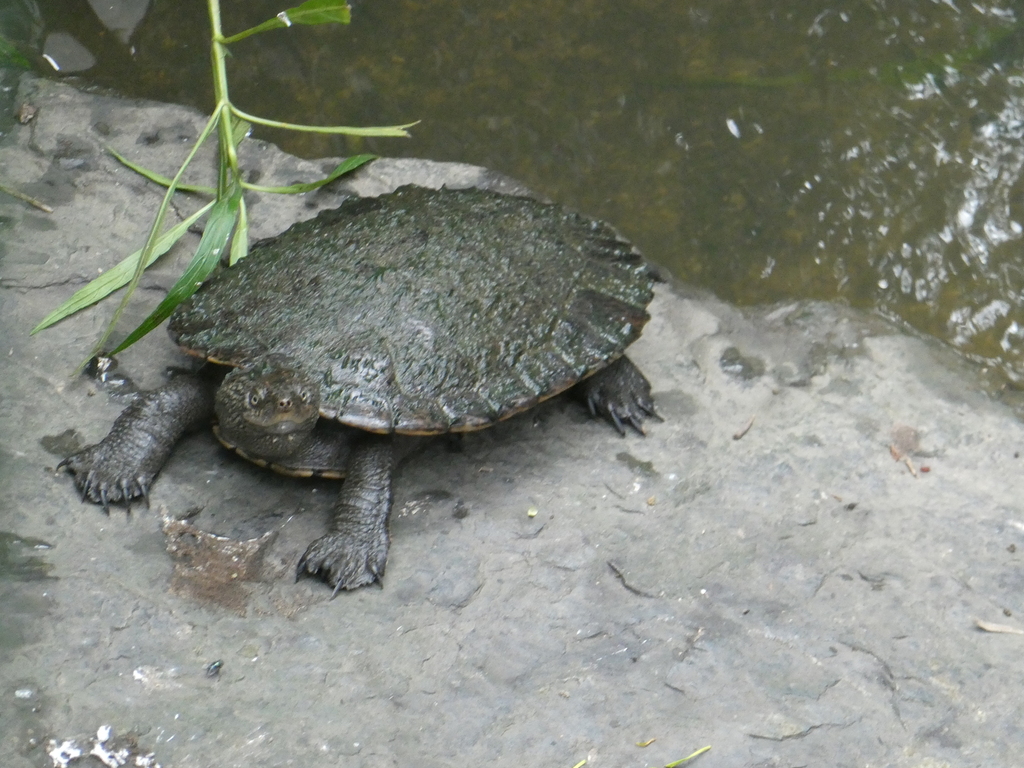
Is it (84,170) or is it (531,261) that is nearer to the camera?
(531,261)

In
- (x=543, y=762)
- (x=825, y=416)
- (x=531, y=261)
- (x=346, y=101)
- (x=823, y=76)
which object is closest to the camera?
(x=543, y=762)

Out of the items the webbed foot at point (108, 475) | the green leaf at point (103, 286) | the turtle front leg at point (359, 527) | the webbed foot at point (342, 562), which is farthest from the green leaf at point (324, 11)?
the webbed foot at point (342, 562)

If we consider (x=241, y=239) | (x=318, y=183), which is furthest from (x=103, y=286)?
(x=318, y=183)

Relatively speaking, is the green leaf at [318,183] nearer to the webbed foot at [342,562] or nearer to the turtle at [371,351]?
the turtle at [371,351]

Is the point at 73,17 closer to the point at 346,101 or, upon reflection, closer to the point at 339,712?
the point at 346,101

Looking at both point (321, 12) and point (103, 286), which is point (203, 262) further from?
point (321, 12)

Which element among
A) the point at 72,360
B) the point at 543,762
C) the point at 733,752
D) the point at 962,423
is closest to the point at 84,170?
the point at 72,360
